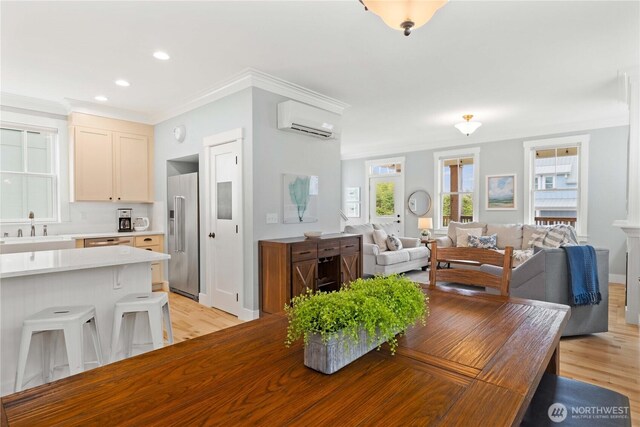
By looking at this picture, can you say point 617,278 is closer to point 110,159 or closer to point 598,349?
point 598,349

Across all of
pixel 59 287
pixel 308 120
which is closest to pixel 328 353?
pixel 59 287

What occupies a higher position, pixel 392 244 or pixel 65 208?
pixel 65 208

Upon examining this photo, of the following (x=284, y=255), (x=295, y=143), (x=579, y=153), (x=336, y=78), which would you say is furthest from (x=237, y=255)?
(x=579, y=153)

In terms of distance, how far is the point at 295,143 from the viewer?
4.20 metres

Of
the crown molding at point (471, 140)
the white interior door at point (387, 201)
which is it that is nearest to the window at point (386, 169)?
the white interior door at point (387, 201)

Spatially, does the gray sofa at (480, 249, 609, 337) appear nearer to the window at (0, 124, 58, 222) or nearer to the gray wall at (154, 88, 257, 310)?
the gray wall at (154, 88, 257, 310)

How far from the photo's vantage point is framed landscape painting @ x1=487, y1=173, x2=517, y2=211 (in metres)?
6.35

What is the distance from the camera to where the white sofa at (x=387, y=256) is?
5477mm

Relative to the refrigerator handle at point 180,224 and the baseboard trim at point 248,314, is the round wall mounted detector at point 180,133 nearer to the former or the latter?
the refrigerator handle at point 180,224

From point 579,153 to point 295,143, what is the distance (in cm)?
502

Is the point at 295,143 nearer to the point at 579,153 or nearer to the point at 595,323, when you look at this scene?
the point at 595,323

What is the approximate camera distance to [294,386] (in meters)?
0.86

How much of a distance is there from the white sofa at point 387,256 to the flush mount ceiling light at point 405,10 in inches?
→ 158

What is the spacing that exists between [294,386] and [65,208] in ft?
17.7
